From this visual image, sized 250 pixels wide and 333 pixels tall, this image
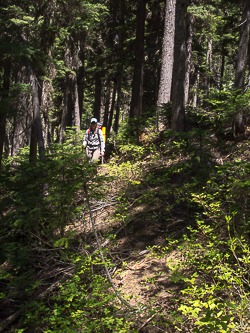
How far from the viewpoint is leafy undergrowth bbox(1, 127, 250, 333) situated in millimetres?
2814

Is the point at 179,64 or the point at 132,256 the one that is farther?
the point at 179,64

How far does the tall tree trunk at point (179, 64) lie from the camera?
773cm

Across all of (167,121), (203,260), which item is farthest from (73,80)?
(203,260)

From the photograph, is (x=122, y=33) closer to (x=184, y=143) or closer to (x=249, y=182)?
(x=184, y=143)

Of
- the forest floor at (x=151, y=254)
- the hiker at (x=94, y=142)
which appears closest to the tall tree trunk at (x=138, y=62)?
the hiker at (x=94, y=142)

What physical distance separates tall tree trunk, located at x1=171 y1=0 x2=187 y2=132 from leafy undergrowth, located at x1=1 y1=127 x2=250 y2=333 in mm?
2561

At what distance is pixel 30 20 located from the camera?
955 centimetres

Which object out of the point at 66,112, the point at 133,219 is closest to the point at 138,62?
the point at 66,112

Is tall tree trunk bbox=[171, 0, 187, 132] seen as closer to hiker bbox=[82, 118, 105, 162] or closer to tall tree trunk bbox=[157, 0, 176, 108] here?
hiker bbox=[82, 118, 105, 162]

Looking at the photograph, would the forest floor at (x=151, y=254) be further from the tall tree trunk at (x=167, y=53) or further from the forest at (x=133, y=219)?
the tall tree trunk at (x=167, y=53)

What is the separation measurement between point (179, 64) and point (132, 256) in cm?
615

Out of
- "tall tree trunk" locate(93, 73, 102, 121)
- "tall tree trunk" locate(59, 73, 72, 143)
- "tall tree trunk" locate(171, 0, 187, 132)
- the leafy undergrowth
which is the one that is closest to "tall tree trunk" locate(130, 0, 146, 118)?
"tall tree trunk" locate(171, 0, 187, 132)

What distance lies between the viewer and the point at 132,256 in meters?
4.35

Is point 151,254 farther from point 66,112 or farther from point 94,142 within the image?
point 66,112
